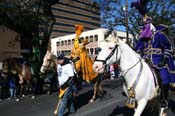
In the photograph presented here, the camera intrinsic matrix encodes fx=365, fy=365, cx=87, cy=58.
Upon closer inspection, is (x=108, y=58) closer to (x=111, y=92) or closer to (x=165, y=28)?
(x=165, y=28)

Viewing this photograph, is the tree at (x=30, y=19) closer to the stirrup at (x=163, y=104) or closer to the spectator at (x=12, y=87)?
the spectator at (x=12, y=87)

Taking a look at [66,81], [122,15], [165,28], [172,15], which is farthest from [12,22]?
[172,15]

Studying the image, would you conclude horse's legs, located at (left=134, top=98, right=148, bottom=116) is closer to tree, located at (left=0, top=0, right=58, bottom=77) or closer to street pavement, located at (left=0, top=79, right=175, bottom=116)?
street pavement, located at (left=0, top=79, right=175, bottom=116)

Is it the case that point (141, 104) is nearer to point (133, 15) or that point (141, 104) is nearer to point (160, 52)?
point (160, 52)

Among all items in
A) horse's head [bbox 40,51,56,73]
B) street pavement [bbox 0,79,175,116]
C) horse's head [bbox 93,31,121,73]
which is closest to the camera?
horse's head [bbox 93,31,121,73]

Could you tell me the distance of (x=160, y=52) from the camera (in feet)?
25.7

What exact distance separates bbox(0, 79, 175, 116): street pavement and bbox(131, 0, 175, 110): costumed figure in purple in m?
1.94

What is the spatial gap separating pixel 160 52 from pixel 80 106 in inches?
207

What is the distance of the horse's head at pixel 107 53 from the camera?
22.5ft

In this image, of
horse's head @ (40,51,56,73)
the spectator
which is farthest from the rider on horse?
the spectator

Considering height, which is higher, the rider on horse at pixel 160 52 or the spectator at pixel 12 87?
the rider on horse at pixel 160 52

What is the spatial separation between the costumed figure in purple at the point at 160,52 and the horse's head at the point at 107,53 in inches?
41.0

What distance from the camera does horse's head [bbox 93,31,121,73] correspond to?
6852 millimetres

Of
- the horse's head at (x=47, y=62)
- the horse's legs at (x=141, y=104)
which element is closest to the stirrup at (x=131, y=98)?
the horse's legs at (x=141, y=104)
